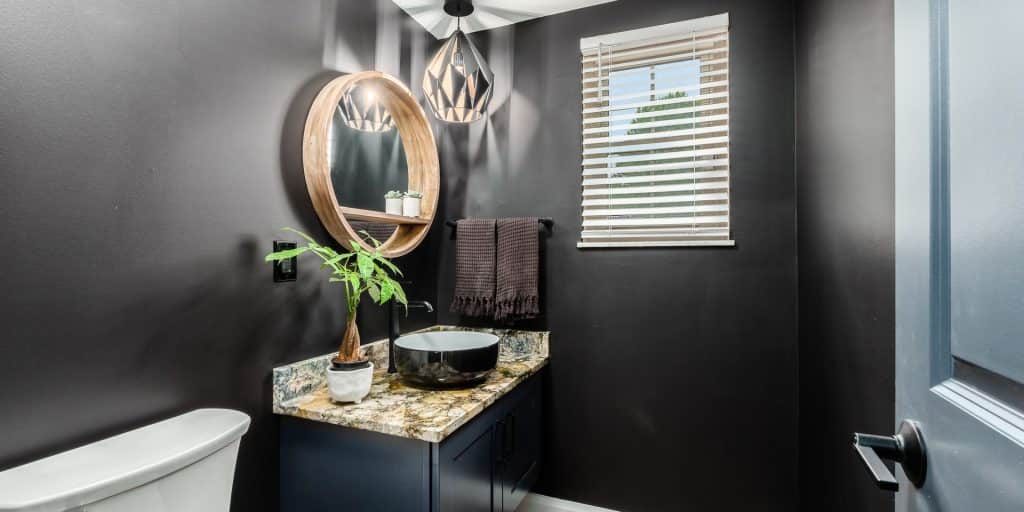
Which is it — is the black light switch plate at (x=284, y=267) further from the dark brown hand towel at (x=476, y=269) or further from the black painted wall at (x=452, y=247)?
the dark brown hand towel at (x=476, y=269)

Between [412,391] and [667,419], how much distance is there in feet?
3.49

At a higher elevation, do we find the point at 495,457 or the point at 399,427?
the point at 399,427

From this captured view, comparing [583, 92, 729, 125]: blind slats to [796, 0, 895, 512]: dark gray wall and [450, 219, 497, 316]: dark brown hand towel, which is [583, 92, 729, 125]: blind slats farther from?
[450, 219, 497, 316]: dark brown hand towel

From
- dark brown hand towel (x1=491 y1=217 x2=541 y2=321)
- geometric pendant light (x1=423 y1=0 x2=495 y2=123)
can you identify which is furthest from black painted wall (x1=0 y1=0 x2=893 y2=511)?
geometric pendant light (x1=423 y1=0 x2=495 y2=123)

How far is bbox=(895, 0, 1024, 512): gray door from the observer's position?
1.26 ft

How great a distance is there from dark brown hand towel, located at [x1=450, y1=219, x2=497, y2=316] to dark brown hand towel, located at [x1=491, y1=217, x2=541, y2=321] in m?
0.05

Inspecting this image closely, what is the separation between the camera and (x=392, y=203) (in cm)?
178

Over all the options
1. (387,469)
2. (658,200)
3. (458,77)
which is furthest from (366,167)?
(658,200)

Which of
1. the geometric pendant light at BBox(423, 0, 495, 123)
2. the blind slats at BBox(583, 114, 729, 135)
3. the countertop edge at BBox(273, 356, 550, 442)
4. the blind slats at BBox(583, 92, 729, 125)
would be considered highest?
the geometric pendant light at BBox(423, 0, 495, 123)

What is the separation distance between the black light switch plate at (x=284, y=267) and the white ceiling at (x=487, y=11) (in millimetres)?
1189

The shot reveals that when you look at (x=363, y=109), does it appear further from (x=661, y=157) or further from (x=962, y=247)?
(x=962, y=247)

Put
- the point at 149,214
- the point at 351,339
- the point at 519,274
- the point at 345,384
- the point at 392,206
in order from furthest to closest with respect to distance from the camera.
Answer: the point at 519,274, the point at 392,206, the point at 351,339, the point at 345,384, the point at 149,214

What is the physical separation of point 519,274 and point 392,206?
60 cm

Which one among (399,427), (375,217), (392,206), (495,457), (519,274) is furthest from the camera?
(519,274)
